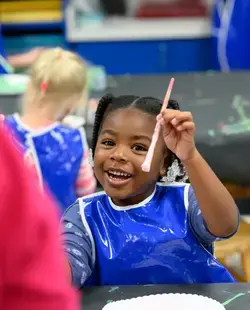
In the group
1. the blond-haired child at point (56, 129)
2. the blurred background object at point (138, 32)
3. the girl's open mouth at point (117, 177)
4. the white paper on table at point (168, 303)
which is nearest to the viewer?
the white paper on table at point (168, 303)

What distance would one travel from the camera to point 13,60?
2799 millimetres

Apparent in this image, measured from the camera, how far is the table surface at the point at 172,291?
0.88 m

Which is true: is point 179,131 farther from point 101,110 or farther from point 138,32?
point 138,32

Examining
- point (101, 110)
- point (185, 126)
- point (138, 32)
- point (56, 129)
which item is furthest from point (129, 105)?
point (138, 32)

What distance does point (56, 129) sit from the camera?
154 cm

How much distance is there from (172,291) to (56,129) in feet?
2.33

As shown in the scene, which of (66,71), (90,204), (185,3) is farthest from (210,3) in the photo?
(90,204)

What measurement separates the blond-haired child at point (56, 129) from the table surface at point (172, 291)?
25.3 inches

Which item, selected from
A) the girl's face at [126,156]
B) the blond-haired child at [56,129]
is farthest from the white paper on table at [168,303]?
the blond-haired child at [56,129]

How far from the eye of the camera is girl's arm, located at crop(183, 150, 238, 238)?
2.96ft

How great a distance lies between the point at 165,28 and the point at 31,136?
2324mm

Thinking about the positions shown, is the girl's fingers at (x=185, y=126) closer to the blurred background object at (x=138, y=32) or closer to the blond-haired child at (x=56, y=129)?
the blond-haired child at (x=56, y=129)

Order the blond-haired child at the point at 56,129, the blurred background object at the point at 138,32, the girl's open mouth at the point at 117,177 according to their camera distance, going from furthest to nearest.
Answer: the blurred background object at the point at 138,32
the blond-haired child at the point at 56,129
the girl's open mouth at the point at 117,177

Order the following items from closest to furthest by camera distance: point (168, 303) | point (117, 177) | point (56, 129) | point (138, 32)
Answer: point (168, 303), point (117, 177), point (56, 129), point (138, 32)
